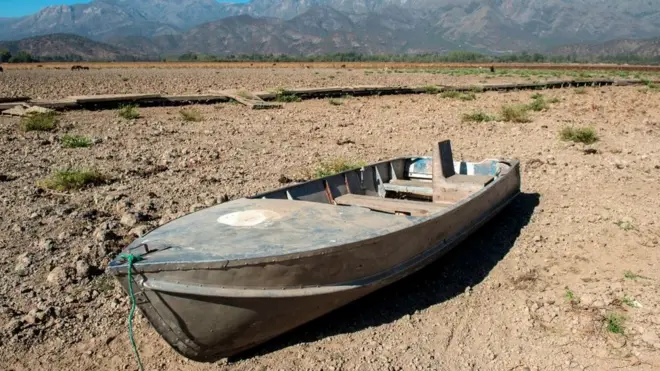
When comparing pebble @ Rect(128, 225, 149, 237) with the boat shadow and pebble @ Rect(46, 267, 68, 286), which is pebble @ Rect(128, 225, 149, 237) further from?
the boat shadow

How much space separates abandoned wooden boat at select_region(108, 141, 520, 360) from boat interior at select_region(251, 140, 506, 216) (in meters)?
0.67

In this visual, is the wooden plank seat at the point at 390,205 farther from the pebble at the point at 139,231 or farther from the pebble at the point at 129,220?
the pebble at the point at 129,220

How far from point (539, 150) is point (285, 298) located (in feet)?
27.2

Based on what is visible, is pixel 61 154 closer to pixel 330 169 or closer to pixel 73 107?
pixel 330 169

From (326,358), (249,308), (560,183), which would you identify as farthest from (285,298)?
(560,183)

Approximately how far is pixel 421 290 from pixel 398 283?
0.24 metres

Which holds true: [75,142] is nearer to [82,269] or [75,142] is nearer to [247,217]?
[82,269]

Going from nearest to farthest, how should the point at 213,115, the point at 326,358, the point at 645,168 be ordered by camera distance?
the point at 326,358, the point at 645,168, the point at 213,115

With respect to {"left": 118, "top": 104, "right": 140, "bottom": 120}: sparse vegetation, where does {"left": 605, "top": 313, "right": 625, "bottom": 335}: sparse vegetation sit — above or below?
below

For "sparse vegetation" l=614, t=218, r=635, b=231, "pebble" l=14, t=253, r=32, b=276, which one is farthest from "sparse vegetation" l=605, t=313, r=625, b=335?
"pebble" l=14, t=253, r=32, b=276

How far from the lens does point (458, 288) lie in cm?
498

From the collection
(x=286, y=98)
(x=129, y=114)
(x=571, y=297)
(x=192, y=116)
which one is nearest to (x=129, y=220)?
(x=571, y=297)

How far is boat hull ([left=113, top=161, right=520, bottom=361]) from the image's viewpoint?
10.8 ft

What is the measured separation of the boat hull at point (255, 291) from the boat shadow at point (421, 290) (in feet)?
0.95
